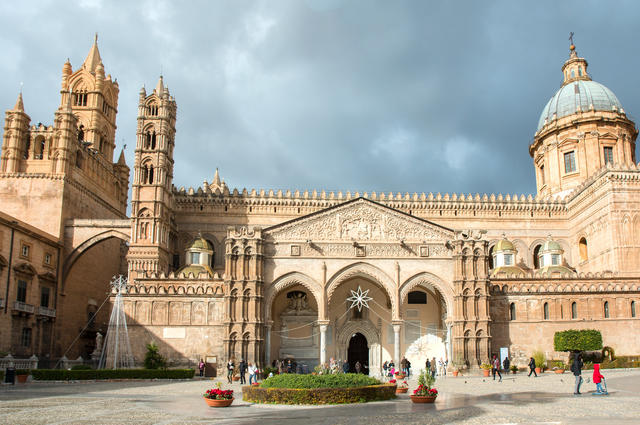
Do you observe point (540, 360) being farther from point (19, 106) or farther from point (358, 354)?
point (19, 106)

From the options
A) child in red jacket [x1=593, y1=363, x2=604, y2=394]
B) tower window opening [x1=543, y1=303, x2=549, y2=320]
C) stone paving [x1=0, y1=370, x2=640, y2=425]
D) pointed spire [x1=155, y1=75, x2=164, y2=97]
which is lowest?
stone paving [x1=0, y1=370, x2=640, y2=425]

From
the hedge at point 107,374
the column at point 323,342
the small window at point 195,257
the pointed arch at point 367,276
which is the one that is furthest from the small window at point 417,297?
the small window at point 195,257

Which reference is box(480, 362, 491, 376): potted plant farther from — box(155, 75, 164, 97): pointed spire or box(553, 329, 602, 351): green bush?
box(155, 75, 164, 97): pointed spire

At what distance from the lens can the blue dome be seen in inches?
2404

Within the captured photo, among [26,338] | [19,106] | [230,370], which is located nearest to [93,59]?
[19,106]

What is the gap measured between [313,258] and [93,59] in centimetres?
4272

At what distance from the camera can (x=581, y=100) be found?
6181 centimetres

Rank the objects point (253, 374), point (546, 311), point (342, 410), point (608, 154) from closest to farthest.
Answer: point (342, 410), point (253, 374), point (546, 311), point (608, 154)

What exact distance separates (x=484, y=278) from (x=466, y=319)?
10.3ft

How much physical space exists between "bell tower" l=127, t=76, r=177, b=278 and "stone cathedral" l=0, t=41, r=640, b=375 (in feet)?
0.46

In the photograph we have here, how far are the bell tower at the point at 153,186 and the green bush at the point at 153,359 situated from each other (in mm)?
7512

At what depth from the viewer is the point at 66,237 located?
49469 mm

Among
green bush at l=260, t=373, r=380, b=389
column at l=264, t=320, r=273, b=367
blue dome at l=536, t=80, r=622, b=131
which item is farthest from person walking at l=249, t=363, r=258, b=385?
blue dome at l=536, t=80, r=622, b=131

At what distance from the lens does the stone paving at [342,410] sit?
15.7 meters
